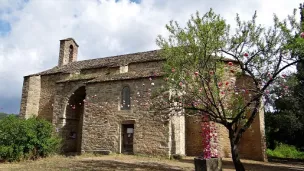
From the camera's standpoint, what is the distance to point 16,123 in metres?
13.6

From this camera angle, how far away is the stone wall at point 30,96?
23.0 m

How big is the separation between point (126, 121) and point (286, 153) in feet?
60.0

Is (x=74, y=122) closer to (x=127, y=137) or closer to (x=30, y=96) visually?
(x=30, y=96)

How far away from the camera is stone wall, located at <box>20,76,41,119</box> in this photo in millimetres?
23047

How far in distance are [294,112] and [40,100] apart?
2186cm

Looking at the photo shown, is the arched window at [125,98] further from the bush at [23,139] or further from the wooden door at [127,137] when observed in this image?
the bush at [23,139]

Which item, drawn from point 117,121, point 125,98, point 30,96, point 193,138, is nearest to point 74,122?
point 30,96

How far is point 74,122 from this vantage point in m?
20.8

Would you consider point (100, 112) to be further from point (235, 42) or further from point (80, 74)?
point (235, 42)

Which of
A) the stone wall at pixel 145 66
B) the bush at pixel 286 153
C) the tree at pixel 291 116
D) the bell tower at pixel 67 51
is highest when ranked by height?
the bell tower at pixel 67 51

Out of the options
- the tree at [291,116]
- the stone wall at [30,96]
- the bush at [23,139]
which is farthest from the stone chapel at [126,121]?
the stone wall at [30,96]

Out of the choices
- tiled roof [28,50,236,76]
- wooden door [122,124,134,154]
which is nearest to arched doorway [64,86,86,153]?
tiled roof [28,50,236,76]

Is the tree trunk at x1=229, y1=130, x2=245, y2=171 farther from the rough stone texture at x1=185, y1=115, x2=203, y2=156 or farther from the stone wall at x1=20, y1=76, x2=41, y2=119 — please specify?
the stone wall at x1=20, y1=76, x2=41, y2=119

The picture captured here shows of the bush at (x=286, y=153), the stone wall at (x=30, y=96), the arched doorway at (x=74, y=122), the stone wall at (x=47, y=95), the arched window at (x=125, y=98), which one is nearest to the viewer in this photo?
the arched window at (x=125, y=98)
